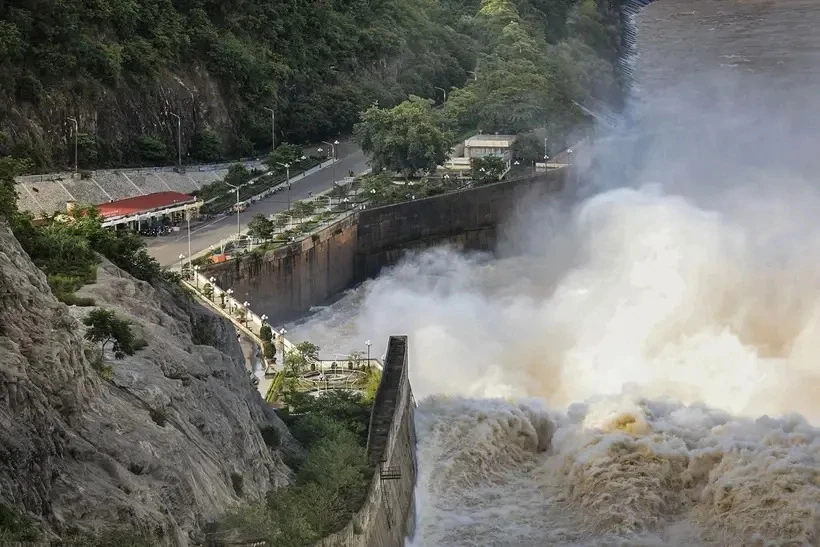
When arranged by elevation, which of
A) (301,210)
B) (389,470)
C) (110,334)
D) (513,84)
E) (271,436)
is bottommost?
(513,84)

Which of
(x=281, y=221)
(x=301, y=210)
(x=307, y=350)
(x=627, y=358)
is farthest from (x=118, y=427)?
(x=301, y=210)

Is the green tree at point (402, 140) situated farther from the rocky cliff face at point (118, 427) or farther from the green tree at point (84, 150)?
the rocky cliff face at point (118, 427)

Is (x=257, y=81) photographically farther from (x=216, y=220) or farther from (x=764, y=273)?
(x=764, y=273)

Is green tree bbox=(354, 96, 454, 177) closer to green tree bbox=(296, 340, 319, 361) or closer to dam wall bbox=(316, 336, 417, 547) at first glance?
green tree bbox=(296, 340, 319, 361)

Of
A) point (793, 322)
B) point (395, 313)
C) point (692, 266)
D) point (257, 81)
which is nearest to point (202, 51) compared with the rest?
point (257, 81)

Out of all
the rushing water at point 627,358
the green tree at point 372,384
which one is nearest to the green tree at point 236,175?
the rushing water at point 627,358

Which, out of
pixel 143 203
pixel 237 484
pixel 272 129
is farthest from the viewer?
pixel 272 129

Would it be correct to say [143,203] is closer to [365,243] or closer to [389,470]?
[365,243]
